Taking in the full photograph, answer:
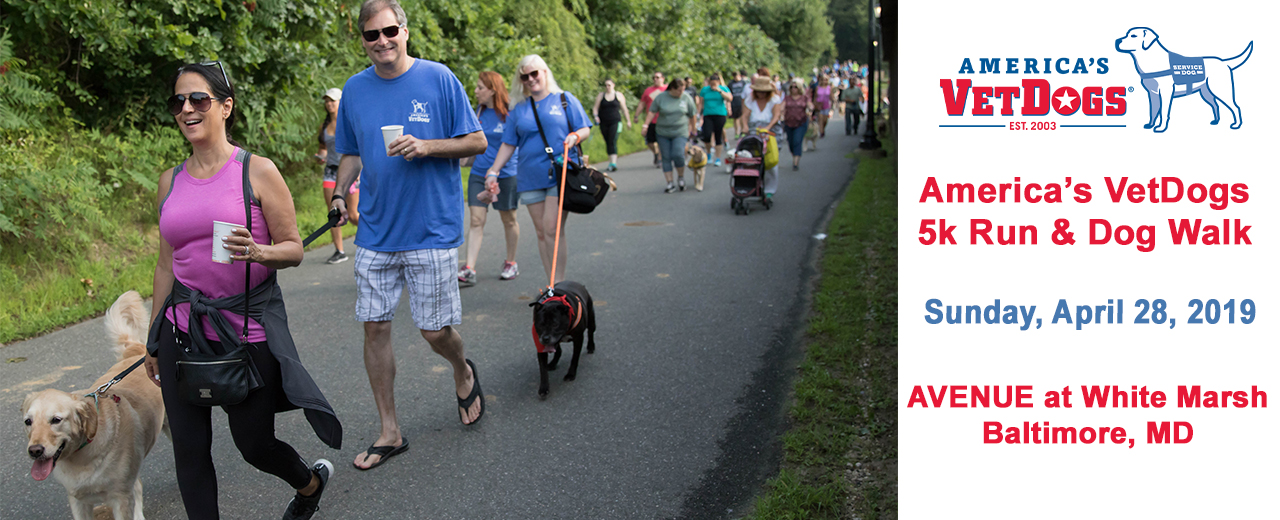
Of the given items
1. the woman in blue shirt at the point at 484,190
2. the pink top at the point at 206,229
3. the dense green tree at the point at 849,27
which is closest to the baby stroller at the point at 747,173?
the woman in blue shirt at the point at 484,190

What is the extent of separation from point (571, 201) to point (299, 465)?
3.50 meters

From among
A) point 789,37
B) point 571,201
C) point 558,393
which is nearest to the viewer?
point 558,393

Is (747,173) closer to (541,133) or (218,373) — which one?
(541,133)

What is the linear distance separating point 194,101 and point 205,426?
3.63 ft

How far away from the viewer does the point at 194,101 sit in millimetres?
3100

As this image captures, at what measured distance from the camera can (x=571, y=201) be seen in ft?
22.1

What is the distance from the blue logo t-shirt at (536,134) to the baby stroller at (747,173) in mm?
5307

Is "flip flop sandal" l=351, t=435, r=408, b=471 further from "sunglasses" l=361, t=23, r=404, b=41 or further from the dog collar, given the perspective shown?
"sunglasses" l=361, t=23, r=404, b=41

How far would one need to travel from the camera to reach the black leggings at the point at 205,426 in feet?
10.6
